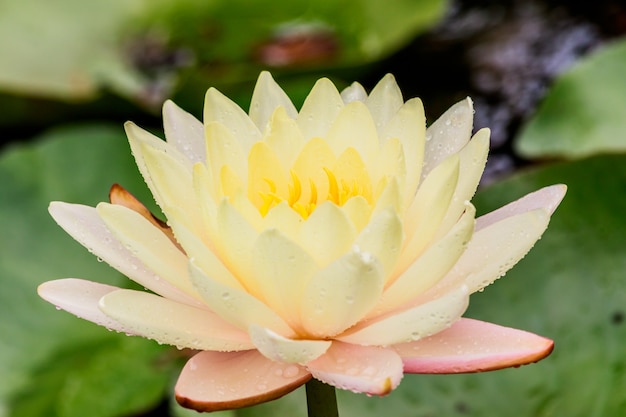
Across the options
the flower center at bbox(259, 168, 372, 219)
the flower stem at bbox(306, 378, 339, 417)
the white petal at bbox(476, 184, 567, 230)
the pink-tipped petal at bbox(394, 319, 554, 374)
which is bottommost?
the flower stem at bbox(306, 378, 339, 417)

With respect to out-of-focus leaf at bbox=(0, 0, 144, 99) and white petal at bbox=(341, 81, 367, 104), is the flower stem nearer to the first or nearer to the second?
white petal at bbox=(341, 81, 367, 104)

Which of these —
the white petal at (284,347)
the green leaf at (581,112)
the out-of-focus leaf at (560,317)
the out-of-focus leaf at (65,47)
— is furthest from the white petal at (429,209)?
the out-of-focus leaf at (65,47)

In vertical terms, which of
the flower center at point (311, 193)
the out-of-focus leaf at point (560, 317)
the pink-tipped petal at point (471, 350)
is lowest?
the out-of-focus leaf at point (560, 317)

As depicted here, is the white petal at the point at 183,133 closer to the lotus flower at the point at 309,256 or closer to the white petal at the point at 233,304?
the lotus flower at the point at 309,256

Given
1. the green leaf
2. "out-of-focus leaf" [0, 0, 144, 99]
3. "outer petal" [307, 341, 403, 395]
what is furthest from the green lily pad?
"out-of-focus leaf" [0, 0, 144, 99]

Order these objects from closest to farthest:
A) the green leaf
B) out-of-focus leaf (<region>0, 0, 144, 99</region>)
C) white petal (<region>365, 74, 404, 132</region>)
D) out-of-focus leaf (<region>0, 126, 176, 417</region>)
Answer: white petal (<region>365, 74, 404, 132</region>) < out-of-focus leaf (<region>0, 126, 176, 417</region>) < the green leaf < out-of-focus leaf (<region>0, 0, 144, 99</region>)

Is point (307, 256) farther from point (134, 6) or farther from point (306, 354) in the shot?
point (134, 6)
